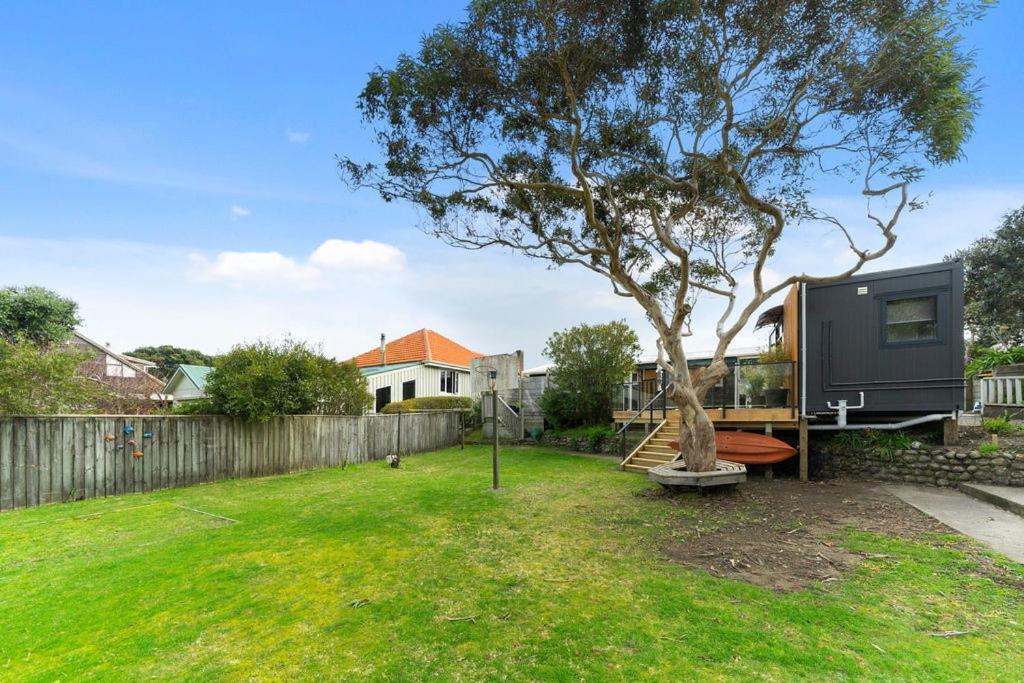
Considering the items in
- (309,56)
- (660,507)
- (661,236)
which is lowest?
(660,507)

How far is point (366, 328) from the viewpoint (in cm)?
2388

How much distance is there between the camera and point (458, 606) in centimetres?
329

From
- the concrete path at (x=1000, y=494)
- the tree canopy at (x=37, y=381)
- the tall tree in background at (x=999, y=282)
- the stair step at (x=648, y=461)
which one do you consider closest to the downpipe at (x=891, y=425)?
the concrete path at (x=1000, y=494)

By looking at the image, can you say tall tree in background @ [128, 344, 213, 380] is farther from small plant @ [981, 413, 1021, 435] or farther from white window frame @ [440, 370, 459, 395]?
small plant @ [981, 413, 1021, 435]

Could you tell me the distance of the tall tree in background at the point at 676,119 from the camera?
661cm

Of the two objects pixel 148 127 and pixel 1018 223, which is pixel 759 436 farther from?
pixel 1018 223

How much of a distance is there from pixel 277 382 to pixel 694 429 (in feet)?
28.3

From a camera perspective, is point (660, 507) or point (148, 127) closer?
point (660, 507)

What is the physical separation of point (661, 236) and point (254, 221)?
9659 millimetres

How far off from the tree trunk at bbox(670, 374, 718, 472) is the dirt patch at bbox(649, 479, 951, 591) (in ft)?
1.95

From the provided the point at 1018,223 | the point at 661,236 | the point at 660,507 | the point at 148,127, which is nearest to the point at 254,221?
the point at 148,127

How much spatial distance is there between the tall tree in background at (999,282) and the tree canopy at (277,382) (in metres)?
22.6

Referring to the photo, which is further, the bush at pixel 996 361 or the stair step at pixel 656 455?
the bush at pixel 996 361

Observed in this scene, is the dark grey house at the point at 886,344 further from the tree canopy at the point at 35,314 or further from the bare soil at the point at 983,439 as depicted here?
the tree canopy at the point at 35,314
